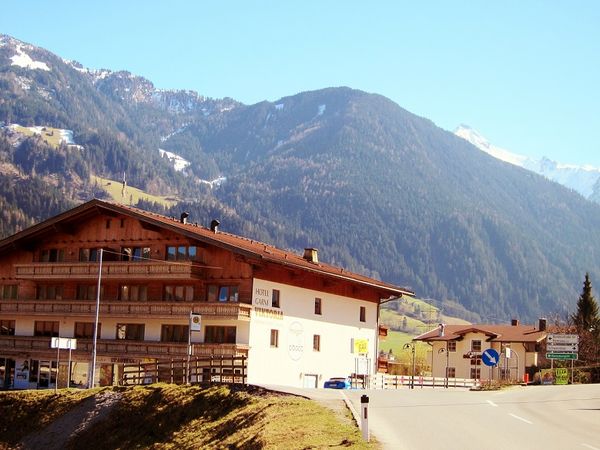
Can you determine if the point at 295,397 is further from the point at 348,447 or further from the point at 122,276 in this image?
the point at 122,276

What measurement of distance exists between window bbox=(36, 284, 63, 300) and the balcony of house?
3291 millimetres

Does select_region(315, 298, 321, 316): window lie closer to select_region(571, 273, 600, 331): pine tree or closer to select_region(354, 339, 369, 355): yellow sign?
select_region(354, 339, 369, 355): yellow sign

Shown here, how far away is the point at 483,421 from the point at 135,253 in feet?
129

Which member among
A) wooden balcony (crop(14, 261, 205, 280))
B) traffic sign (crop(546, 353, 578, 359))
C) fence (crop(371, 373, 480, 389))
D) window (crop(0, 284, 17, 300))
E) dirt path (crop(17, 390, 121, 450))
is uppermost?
wooden balcony (crop(14, 261, 205, 280))

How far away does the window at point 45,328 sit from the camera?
223 ft

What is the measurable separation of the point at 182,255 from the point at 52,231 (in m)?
12.6

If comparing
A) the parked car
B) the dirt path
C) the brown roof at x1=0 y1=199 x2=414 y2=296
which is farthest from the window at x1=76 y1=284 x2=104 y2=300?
the dirt path

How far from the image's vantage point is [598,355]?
288ft

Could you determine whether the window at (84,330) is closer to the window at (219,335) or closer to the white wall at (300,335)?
the window at (219,335)

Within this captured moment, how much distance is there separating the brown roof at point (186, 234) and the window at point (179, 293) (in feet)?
13.2

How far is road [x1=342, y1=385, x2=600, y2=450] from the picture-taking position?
24.6 metres

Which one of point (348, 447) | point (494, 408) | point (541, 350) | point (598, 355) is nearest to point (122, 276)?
point (494, 408)

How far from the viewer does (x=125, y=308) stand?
62562 millimetres

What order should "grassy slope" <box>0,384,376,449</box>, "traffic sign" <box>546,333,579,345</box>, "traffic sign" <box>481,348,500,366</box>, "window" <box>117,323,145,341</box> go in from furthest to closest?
"window" <box>117,323,145,341</box>, "traffic sign" <box>546,333,579,345</box>, "traffic sign" <box>481,348,500,366</box>, "grassy slope" <box>0,384,376,449</box>
